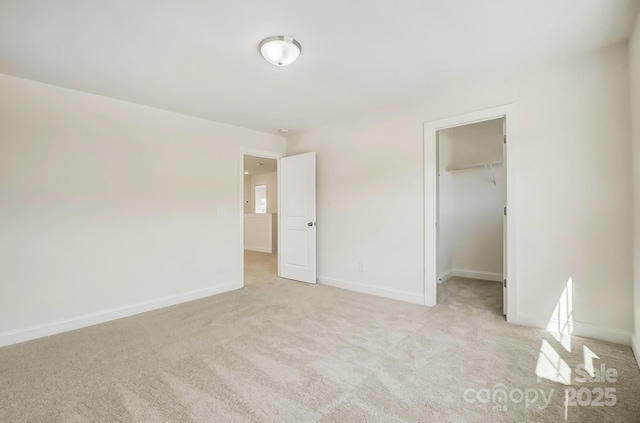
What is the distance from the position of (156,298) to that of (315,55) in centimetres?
322

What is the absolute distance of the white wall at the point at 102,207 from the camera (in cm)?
254

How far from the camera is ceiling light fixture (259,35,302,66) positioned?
2.02 m

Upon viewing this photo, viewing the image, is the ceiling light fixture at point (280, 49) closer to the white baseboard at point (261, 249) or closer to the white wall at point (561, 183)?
the white wall at point (561, 183)

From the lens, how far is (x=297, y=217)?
4484 mm

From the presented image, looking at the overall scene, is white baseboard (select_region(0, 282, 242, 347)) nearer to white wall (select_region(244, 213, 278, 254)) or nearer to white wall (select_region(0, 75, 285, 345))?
white wall (select_region(0, 75, 285, 345))

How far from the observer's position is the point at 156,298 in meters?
3.35

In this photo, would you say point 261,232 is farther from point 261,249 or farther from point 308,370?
point 308,370

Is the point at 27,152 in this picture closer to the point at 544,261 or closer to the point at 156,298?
the point at 156,298

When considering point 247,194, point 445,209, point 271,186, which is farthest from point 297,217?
point 247,194

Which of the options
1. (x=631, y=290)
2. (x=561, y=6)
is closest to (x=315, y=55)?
(x=561, y=6)

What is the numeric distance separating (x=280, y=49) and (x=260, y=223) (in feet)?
20.6

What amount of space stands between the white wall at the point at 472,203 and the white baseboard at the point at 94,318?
3.63 meters

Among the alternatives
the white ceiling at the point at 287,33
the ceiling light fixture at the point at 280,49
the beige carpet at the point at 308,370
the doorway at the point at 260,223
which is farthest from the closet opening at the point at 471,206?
the doorway at the point at 260,223

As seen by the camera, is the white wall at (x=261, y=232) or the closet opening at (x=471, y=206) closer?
the closet opening at (x=471, y=206)
